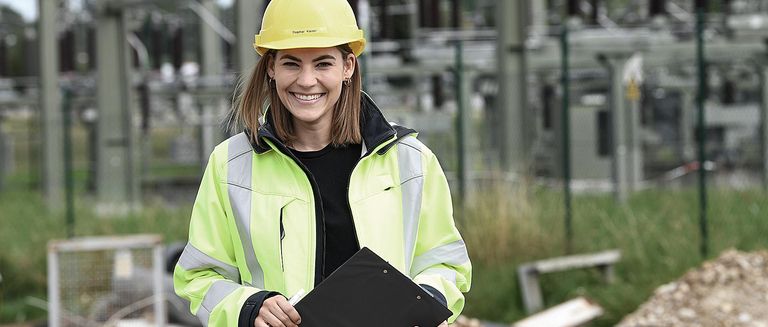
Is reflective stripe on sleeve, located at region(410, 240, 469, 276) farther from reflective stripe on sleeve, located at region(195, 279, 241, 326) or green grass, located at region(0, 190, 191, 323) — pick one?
green grass, located at region(0, 190, 191, 323)

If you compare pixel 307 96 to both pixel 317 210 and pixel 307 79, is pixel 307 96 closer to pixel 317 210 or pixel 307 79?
pixel 307 79

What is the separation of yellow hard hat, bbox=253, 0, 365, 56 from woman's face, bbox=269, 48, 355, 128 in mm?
40

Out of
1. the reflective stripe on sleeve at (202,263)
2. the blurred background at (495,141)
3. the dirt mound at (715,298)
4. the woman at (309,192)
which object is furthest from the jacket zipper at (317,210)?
the dirt mound at (715,298)

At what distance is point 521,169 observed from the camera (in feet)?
33.7

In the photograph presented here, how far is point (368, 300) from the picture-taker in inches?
99.8

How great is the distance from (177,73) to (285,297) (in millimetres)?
21404

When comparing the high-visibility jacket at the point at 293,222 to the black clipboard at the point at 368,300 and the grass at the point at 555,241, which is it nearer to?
the black clipboard at the point at 368,300

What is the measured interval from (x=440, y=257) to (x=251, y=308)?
17.4 inches

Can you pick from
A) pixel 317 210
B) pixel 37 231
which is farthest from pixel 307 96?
pixel 37 231

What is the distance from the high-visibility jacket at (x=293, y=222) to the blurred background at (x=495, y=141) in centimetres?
436

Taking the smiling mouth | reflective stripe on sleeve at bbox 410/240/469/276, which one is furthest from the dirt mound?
the smiling mouth

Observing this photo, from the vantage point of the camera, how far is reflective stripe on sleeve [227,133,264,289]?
2668 mm

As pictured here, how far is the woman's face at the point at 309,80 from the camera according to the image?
8.73ft

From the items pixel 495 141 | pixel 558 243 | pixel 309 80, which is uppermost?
pixel 309 80
